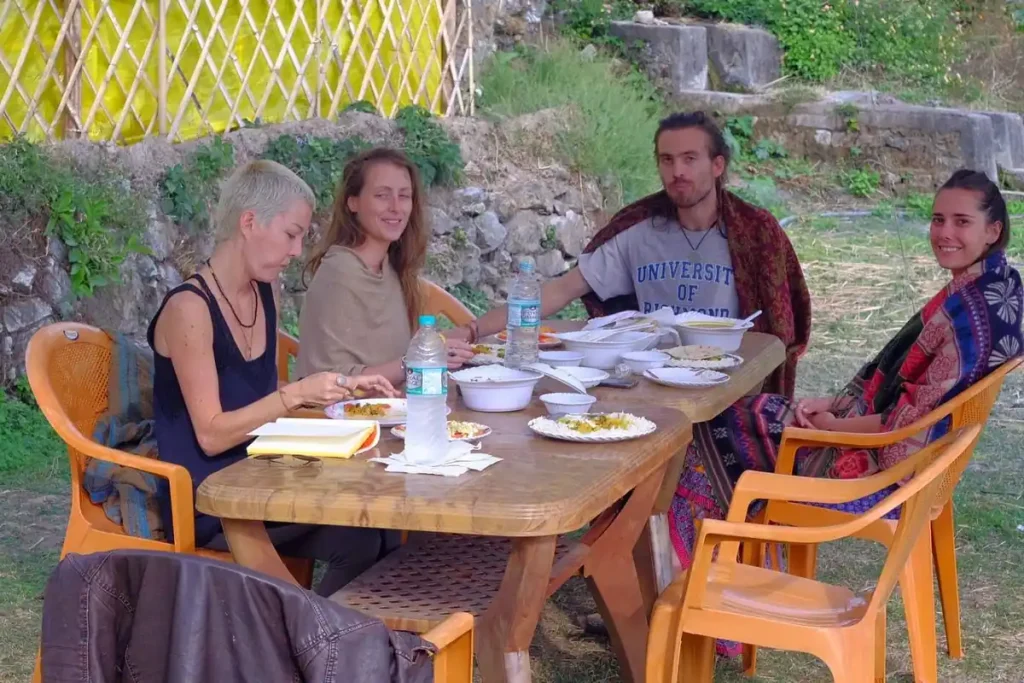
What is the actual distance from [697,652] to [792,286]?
1.79 m


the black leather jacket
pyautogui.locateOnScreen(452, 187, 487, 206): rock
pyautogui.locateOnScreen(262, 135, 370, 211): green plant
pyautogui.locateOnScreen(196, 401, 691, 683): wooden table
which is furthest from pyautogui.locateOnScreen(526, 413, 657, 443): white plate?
pyautogui.locateOnScreen(452, 187, 487, 206): rock

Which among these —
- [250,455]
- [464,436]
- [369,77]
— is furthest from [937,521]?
[369,77]

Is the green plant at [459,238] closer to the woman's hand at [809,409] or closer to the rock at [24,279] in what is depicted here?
the rock at [24,279]

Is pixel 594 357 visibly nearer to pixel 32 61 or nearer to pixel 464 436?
pixel 464 436

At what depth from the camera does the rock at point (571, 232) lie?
8.23 m

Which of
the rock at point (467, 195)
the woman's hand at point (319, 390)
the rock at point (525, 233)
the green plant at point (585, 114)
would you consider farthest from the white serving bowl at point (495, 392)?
the green plant at point (585, 114)

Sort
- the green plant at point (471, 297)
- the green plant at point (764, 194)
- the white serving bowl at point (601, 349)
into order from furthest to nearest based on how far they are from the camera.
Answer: the green plant at point (764, 194)
the green plant at point (471, 297)
the white serving bowl at point (601, 349)

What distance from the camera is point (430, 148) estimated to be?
24.7ft

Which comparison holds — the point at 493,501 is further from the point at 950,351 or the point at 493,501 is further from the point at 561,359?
the point at 950,351

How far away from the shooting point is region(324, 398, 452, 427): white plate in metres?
2.39

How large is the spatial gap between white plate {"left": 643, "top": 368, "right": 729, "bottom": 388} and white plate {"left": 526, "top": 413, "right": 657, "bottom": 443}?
1.40 ft

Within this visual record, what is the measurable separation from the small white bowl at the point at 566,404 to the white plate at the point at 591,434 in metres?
0.09

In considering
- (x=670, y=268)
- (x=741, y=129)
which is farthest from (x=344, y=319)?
(x=741, y=129)

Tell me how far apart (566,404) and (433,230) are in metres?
5.13
